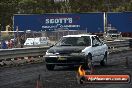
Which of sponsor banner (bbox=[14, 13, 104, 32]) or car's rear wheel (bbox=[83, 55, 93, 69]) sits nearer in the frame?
car's rear wheel (bbox=[83, 55, 93, 69])

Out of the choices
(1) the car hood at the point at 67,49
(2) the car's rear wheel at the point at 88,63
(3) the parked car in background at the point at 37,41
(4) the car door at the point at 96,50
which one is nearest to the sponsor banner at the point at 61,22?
(3) the parked car in background at the point at 37,41

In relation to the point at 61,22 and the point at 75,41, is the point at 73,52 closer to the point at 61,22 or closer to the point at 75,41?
the point at 75,41

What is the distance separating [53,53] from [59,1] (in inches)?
3803

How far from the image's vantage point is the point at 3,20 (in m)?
101

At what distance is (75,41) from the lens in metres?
19.9

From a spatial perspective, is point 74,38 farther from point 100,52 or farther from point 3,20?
point 3,20

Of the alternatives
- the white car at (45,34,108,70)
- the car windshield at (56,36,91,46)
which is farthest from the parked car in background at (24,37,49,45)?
the white car at (45,34,108,70)

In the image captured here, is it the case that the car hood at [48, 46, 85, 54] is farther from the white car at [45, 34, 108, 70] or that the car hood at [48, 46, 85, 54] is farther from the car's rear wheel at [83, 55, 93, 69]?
the car's rear wheel at [83, 55, 93, 69]

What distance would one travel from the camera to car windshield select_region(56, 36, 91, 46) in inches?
775

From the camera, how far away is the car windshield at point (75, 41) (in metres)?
19.7

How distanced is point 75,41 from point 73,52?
48.5 inches

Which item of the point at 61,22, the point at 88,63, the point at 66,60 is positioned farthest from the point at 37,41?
the point at 61,22

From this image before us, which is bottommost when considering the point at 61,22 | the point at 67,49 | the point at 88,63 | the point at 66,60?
the point at 88,63

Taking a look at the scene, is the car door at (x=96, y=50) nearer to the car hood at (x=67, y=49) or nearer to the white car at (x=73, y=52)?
the white car at (x=73, y=52)
